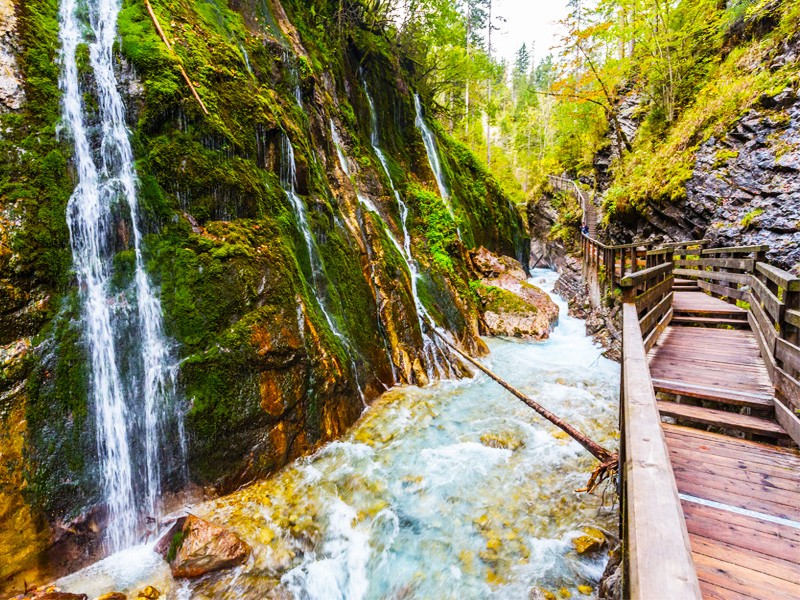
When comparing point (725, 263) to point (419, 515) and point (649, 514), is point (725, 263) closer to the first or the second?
point (419, 515)

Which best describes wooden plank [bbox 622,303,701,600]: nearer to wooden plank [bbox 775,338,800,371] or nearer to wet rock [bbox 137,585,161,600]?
wooden plank [bbox 775,338,800,371]

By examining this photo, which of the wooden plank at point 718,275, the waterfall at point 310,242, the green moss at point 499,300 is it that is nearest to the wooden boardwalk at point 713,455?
the wooden plank at point 718,275

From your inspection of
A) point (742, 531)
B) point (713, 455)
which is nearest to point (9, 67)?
point (742, 531)

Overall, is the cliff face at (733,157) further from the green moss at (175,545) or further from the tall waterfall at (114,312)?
the tall waterfall at (114,312)

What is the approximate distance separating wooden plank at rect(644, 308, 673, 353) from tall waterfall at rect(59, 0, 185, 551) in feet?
19.6

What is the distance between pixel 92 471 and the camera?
3.72 m

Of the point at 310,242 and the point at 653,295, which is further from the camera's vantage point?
the point at 310,242

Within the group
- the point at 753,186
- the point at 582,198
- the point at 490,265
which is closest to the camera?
the point at 753,186

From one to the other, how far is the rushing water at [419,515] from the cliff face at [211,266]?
1.61ft

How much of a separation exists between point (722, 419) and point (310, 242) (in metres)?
5.83

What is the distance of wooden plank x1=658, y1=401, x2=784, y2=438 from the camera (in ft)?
10.7

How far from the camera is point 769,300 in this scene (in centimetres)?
439

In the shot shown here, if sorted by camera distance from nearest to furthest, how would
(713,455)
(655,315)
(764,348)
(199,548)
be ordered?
1. (713,455)
2. (199,548)
3. (764,348)
4. (655,315)

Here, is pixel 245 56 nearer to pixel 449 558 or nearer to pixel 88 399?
pixel 88 399
